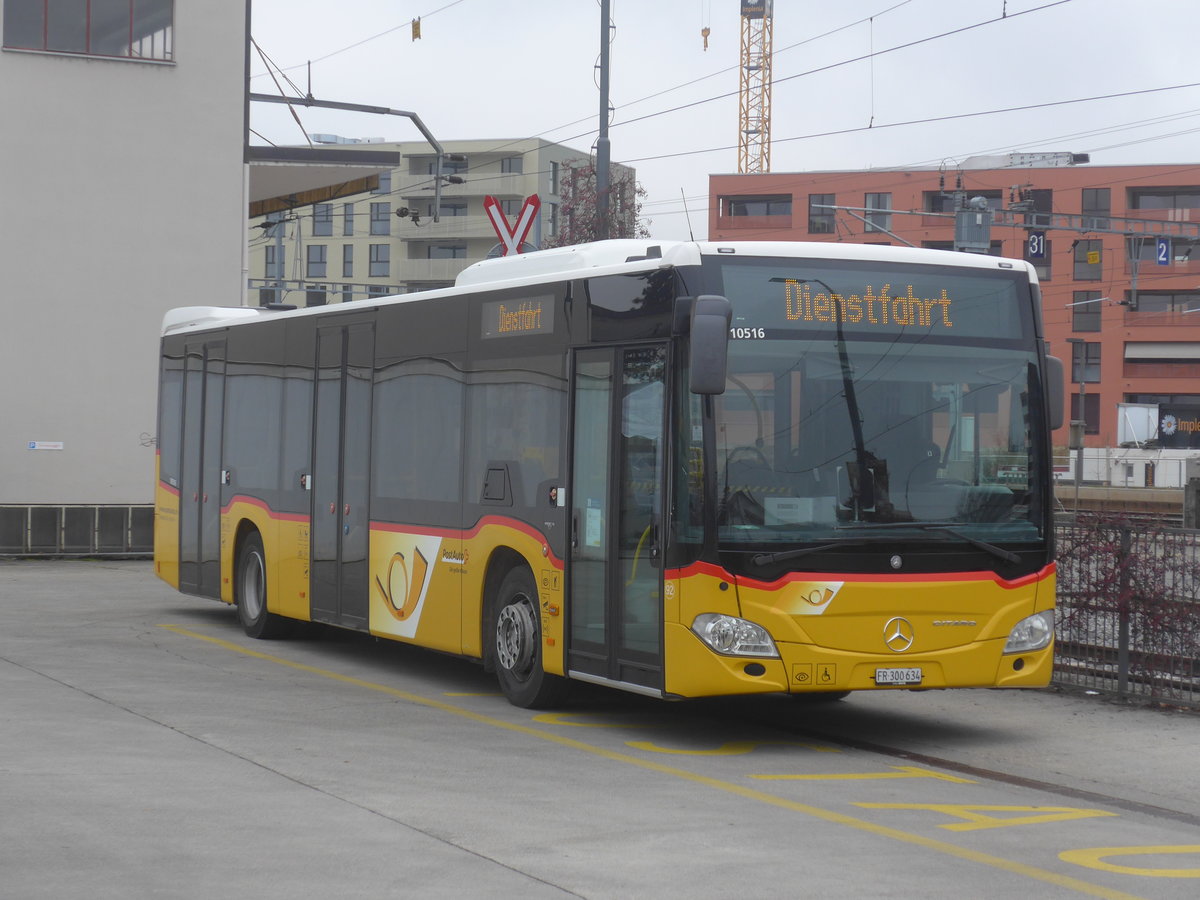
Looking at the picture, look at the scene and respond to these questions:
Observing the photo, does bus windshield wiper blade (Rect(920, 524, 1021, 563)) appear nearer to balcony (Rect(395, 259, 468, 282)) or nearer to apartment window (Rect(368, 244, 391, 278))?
balcony (Rect(395, 259, 468, 282))

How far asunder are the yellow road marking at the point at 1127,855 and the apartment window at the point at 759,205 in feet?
273

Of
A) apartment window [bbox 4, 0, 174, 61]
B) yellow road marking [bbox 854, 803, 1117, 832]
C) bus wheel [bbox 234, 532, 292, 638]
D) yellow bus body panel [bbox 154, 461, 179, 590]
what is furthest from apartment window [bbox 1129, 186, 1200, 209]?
yellow road marking [bbox 854, 803, 1117, 832]

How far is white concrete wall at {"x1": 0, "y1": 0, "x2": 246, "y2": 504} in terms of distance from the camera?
98.5 ft

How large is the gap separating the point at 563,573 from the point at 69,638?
21.9 ft

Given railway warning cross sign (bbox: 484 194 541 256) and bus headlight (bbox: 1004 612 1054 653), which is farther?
railway warning cross sign (bbox: 484 194 541 256)

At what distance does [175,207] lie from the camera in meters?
31.0

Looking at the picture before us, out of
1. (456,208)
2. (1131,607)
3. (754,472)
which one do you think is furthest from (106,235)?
(456,208)

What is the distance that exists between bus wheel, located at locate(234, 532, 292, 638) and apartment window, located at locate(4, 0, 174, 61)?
53.9 ft

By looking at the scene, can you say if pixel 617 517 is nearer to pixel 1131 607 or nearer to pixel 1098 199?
pixel 1131 607

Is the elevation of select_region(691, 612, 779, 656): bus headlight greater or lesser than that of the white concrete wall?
lesser

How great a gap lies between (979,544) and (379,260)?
316ft

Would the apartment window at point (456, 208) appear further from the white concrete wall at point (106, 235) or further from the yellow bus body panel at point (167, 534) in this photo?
the yellow bus body panel at point (167, 534)

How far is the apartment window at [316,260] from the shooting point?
352ft

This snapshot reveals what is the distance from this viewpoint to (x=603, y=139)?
78.0 ft
